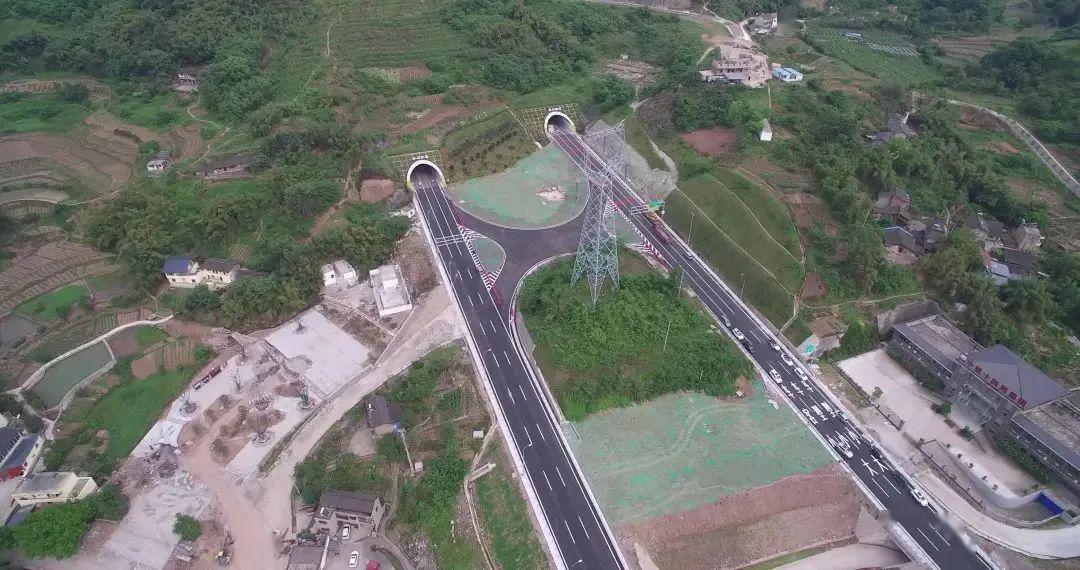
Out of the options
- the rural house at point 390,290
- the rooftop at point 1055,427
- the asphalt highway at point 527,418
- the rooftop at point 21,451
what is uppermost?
the rooftop at point 1055,427

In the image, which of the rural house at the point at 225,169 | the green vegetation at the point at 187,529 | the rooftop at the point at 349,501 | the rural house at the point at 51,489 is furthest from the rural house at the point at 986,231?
the rural house at the point at 225,169

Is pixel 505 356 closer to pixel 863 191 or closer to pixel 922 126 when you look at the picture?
pixel 863 191

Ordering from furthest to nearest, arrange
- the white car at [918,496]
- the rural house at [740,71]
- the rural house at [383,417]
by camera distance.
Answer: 1. the rural house at [740,71]
2. the rural house at [383,417]
3. the white car at [918,496]

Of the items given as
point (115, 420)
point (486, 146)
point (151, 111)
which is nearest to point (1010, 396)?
point (486, 146)

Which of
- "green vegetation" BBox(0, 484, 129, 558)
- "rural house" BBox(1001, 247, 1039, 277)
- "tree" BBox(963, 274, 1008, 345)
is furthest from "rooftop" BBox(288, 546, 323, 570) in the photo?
"rural house" BBox(1001, 247, 1039, 277)

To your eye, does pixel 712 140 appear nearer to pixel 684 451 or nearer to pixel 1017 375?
pixel 1017 375

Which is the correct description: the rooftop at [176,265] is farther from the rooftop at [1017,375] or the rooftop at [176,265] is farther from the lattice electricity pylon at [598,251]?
the rooftop at [1017,375]
